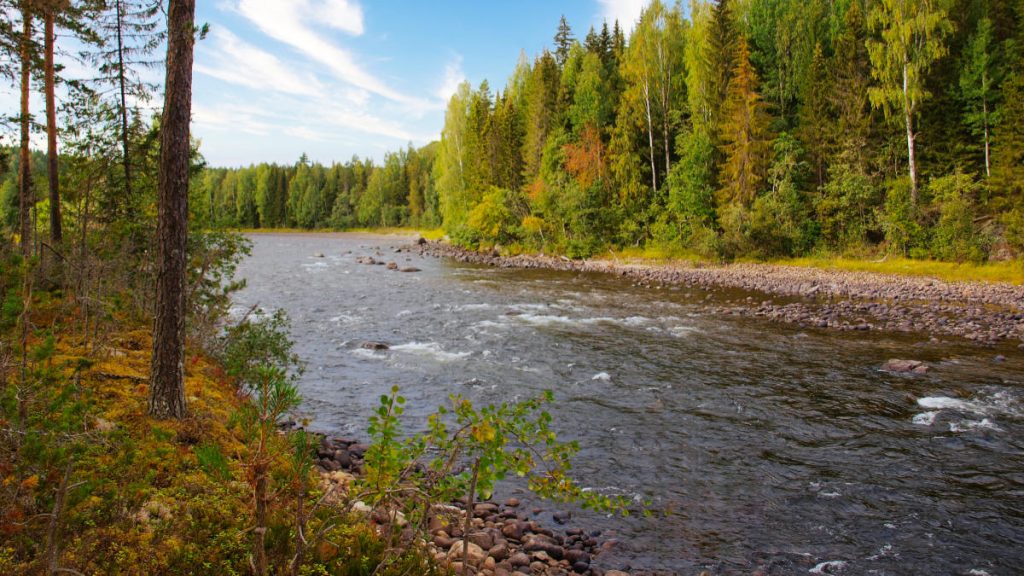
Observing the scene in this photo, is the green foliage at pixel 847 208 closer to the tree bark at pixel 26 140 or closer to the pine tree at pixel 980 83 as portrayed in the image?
the pine tree at pixel 980 83

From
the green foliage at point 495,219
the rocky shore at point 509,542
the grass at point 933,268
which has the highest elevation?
the green foliage at point 495,219

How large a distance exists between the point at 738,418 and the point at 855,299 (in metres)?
16.4

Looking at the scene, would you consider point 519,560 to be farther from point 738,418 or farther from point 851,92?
point 851,92

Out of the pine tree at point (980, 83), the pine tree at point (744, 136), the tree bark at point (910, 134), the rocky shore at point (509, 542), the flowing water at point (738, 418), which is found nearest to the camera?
the rocky shore at point (509, 542)

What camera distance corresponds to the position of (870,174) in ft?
107


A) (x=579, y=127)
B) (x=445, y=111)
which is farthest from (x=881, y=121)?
(x=445, y=111)

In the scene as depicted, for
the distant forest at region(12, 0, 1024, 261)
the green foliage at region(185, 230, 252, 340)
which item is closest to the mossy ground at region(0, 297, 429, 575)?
the green foliage at region(185, 230, 252, 340)

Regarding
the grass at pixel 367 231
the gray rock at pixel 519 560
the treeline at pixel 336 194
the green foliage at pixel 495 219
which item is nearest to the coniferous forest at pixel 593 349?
the gray rock at pixel 519 560

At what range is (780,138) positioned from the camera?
1383 inches

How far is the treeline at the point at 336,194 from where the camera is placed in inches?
3996

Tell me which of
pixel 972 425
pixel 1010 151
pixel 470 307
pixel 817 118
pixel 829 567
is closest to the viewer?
pixel 829 567

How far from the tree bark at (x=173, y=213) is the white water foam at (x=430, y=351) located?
8956 millimetres

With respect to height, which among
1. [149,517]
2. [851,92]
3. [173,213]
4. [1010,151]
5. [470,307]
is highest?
[851,92]

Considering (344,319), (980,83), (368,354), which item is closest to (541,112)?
(980,83)
